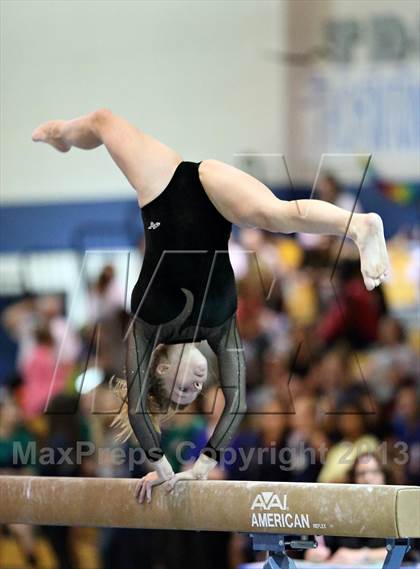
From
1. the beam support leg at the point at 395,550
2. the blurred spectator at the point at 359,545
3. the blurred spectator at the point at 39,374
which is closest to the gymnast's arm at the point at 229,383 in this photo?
the beam support leg at the point at 395,550

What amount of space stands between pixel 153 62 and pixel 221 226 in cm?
445

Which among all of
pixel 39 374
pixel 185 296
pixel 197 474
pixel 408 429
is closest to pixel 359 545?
pixel 408 429

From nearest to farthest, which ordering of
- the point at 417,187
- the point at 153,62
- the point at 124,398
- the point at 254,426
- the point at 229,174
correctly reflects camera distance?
1. the point at 229,174
2. the point at 124,398
3. the point at 254,426
4. the point at 417,187
5. the point at 153,62

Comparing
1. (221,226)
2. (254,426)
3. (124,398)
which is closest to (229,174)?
(221,226)

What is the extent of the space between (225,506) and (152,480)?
36 centimetres

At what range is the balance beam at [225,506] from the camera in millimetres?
4531

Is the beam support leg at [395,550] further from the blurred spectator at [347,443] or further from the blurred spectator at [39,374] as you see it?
the blurred spectator at [39,374]

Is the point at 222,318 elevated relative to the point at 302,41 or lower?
lower

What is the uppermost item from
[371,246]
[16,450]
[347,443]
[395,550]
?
[371,246]

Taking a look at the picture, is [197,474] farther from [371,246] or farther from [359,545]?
[359,545]

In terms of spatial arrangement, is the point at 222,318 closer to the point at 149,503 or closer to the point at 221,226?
the point at 221,226

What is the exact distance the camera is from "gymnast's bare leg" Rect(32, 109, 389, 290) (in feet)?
14.3

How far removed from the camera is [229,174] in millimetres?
4754

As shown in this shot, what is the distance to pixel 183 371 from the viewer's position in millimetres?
4969
